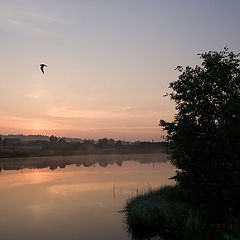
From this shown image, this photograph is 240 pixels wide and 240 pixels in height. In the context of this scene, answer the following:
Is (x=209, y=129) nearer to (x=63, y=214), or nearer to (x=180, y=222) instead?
(x=180, y=222)

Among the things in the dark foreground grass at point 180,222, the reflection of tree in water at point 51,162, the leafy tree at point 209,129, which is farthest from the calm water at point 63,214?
the reflection of tree in water at point 51,162

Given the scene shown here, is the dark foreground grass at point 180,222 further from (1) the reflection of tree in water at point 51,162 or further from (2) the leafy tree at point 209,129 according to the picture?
(1) the reflection of tree in water at point 51,162

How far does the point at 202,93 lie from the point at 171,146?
5481 millimetres

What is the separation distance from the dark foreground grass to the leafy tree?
1565mm

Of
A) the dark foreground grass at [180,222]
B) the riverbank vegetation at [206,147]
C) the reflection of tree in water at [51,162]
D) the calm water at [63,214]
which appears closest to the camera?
the dark foreground grass at [180,222]

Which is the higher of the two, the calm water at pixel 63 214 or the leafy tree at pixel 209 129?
the leafy tree at pixel 209 129

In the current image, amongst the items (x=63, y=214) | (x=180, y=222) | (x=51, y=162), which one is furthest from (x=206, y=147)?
(x=51, y=162)

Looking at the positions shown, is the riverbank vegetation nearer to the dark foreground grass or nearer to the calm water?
the dark foreground grass

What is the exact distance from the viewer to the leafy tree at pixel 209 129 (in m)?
22.0

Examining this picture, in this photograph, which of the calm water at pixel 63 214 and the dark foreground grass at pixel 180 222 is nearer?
the dark foreground grass at pixel 180 222

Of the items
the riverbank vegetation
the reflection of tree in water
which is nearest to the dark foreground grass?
the riverbank vegetation

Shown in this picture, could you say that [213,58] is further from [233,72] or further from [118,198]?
[118,198]

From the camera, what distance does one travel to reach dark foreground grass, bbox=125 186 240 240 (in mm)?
19016

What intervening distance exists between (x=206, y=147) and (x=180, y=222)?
20.6 feet
